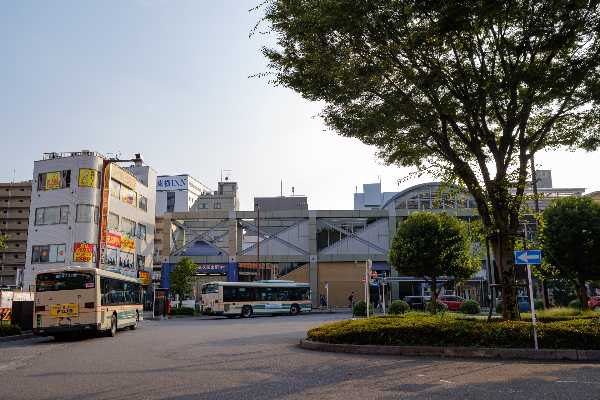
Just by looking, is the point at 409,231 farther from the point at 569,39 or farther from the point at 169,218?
the point at 169,218

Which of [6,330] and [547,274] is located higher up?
[547,274]

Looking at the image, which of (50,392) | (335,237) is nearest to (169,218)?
(335,237)

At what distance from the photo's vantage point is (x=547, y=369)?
9.88 m

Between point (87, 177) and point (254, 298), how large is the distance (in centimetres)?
1908

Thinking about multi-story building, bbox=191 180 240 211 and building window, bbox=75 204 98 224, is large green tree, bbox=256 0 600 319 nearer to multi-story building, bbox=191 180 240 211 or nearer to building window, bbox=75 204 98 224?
building window, bbox=75 204 98 224

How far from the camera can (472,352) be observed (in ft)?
39.8

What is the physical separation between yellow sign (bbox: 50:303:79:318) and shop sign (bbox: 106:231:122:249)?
28.8m

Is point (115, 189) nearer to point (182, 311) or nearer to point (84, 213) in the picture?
point (84, 213)

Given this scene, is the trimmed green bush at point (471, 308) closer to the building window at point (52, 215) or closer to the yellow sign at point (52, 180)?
the building window at point (52, 215)

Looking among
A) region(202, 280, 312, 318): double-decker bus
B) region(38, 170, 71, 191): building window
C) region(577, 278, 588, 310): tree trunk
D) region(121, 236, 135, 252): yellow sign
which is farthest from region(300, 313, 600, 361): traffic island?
region(121, 236, 135, 252): yellow sign

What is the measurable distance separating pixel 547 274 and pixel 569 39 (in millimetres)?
17834

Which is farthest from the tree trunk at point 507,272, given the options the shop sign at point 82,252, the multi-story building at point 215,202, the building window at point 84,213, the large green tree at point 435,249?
the multi-story building at point 215,202

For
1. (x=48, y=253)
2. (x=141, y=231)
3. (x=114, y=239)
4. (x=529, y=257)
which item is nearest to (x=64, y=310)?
(x=529, y=257)

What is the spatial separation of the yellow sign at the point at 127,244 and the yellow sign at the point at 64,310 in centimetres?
3214
